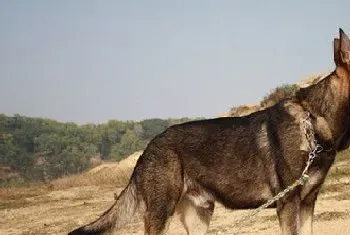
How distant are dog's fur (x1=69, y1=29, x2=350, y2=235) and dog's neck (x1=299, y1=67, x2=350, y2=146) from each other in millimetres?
11

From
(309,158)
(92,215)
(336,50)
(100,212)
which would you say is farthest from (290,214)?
(100,212)

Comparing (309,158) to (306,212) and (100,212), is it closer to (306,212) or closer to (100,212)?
(306,212)

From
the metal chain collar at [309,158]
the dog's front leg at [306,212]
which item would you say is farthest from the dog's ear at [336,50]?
the dog's front leg at [306,212]

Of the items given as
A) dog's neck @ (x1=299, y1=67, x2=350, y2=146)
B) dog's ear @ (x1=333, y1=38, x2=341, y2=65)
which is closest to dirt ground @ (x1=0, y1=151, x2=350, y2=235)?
dog's neck @ (x1=299, y1=67, x2=350, y2=146)

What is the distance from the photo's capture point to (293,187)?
582cm

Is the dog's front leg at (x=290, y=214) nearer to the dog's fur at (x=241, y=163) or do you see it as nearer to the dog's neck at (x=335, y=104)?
the dog's fur at (x=241, y=163)

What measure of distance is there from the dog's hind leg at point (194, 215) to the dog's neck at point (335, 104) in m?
1.74

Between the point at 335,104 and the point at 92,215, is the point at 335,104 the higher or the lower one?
the higher one

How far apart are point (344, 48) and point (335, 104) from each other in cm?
70

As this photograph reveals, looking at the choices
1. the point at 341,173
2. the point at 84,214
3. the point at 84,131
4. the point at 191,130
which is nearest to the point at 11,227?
the point at 84,214

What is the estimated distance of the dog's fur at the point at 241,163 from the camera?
6.07m

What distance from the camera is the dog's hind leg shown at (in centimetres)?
686

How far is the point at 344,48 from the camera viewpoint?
5.82 meters

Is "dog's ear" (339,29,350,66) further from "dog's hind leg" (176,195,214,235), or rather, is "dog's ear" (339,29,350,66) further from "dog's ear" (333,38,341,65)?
"dog's hind leg" (176,195,214,235)
